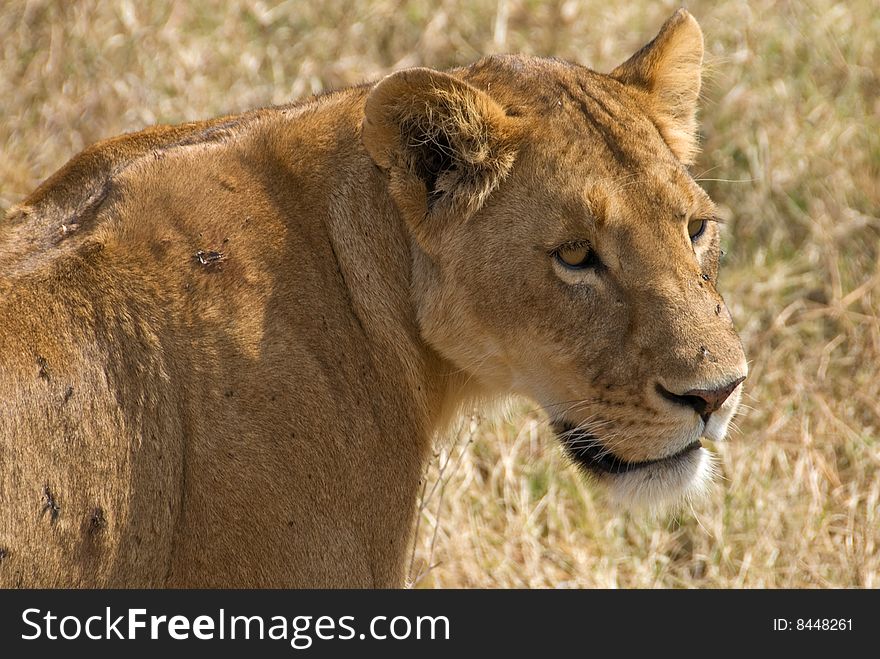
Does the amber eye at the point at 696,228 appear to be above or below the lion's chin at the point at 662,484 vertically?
above

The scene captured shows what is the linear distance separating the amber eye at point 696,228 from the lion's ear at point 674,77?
26 cm

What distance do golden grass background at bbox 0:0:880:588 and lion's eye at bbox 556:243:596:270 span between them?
28.4 inches

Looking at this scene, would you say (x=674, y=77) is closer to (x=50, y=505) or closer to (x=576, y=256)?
(x=576, y=256)

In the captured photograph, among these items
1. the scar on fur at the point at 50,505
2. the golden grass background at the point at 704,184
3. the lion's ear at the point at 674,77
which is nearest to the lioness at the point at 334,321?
the scar on fur at the point at 50,505

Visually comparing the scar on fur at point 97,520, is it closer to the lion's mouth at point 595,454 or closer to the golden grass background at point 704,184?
the lion's mouth at point 595,454

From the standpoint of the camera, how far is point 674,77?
3432mm

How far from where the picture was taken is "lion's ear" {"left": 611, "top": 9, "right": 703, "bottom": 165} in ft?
11.0

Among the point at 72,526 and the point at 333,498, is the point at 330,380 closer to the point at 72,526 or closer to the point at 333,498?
the point at 333,498

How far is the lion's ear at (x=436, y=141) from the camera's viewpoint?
9.44 feet

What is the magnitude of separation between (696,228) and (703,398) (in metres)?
0.52

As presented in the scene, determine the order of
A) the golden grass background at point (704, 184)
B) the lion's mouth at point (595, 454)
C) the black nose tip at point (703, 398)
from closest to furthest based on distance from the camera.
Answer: the black nose tip at point (703, 398)
the lion's mouth at point (595, 454)
the golden grass background at point (704, 184)

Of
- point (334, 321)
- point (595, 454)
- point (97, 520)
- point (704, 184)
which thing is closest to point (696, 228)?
point (595, 454)

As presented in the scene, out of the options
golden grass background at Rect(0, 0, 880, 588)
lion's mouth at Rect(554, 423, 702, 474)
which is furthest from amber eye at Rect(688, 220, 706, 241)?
golden grass background at Rect(0, 0, 880, 588)
